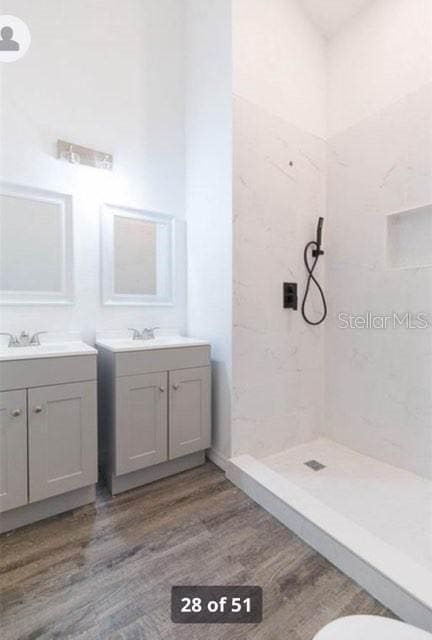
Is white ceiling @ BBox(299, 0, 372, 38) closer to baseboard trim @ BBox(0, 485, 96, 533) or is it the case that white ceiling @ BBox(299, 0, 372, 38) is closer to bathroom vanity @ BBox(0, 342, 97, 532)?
bathroom vanity @ BBox(0, 342, 97, 532)

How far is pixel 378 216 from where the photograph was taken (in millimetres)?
2084

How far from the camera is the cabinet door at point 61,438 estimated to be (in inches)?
59.4

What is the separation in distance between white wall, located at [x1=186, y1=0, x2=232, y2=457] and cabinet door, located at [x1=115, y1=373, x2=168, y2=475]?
398 mm

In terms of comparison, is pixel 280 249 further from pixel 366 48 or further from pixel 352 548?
pixel 352 548

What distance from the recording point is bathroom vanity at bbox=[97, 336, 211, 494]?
1758mm

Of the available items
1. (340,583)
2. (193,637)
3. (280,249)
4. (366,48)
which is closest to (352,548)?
(340,583)

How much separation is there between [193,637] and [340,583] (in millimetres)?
591

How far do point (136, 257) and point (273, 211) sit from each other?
100 centimetres

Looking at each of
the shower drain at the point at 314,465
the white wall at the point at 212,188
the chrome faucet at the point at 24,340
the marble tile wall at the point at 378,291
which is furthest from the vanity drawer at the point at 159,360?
the marble tile wall at the point at 378,291

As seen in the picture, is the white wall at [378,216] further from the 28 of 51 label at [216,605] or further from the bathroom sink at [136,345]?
the 28 of 51 label at [216,605]

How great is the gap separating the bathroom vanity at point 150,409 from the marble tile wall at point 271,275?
0.24 m

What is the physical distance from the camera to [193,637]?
1054mm

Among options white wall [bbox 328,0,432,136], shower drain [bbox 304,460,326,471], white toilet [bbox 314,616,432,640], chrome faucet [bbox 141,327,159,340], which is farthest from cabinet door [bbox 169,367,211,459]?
white wall [bbox 328,0,432,136]

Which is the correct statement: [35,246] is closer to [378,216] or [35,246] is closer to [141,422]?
[141,422]
